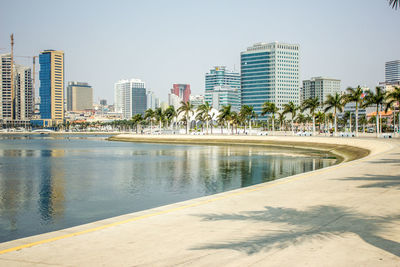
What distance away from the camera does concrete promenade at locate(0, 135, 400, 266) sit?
8.54 m

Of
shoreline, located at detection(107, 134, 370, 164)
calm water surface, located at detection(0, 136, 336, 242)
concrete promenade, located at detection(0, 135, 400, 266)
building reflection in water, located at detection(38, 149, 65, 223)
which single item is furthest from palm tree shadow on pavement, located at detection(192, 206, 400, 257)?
shoreline, located at detection(107, 134, 370, 164)

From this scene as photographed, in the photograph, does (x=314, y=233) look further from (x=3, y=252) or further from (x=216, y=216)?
(x=3, y=252)

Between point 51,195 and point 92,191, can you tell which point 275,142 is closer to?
→ point 92,191

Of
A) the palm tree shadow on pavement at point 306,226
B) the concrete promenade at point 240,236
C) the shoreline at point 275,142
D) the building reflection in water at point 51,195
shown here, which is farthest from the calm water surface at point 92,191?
the shoreline at point 275,142

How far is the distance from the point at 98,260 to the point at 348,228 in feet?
22.5

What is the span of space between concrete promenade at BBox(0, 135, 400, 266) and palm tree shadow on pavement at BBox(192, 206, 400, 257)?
0.02m

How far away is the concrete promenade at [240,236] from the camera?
8539 mm

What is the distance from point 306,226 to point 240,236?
225 cm

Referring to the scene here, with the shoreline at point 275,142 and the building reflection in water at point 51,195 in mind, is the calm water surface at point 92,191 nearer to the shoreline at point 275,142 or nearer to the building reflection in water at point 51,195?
the building reflection in water at point 51,195

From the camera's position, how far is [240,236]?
10445 mm

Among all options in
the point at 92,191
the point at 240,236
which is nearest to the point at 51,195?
the point at 92,191

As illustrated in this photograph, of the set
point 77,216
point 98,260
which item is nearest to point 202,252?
point 98,260

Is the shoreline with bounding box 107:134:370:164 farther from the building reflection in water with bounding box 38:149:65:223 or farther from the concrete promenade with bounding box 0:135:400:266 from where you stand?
the concrete promenade with bounding box 0:135:400:266

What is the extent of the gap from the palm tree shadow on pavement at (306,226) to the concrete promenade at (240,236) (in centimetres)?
2
